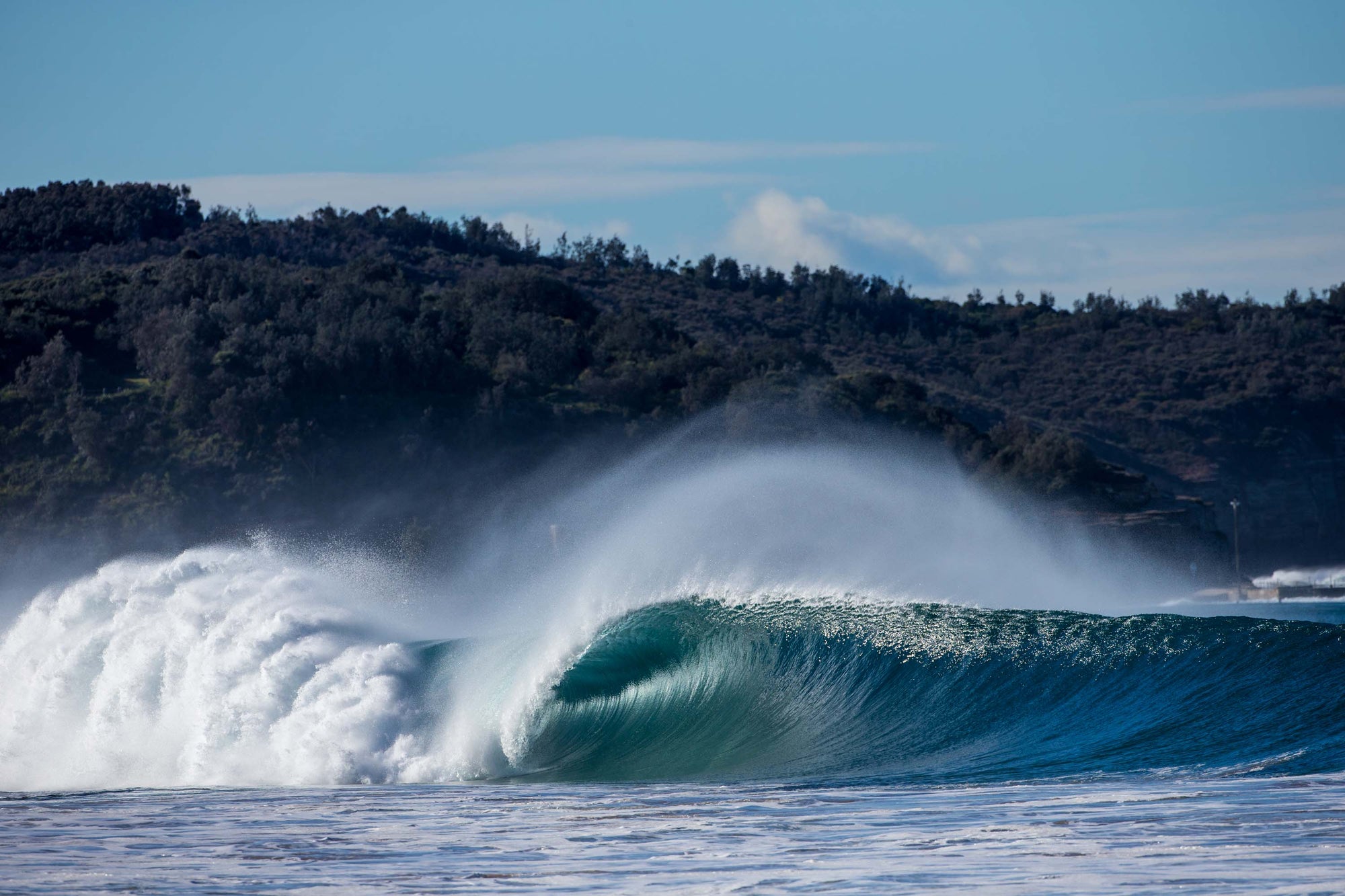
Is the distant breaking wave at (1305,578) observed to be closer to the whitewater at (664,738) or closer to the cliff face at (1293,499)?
the cliff face at (1293,499)

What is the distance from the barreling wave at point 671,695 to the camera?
12.0 metres

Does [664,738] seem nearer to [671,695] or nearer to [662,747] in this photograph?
[662,747]

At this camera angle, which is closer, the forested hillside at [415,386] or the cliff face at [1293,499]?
the forested hillside at [415,386]

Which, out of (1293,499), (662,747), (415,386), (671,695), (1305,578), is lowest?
(662,747)

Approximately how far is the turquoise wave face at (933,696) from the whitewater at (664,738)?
0.13ft

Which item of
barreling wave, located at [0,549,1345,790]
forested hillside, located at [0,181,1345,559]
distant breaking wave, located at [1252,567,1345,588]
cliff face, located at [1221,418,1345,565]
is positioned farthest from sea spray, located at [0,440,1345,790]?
cliff face, located at [1221,418,1345,565]

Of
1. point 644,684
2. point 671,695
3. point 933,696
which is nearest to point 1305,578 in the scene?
point 644,684

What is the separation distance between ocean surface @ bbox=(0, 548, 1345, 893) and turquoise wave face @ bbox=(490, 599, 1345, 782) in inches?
1.6

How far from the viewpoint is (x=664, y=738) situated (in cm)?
1461

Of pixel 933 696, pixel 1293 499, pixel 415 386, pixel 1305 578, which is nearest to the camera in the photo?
pixel 933 696

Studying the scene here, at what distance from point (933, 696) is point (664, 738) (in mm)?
2764

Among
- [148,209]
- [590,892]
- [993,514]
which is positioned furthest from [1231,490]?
[590,892]

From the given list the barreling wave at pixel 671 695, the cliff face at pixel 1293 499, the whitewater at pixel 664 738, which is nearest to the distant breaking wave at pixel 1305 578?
the cliff face at pixel 1293 499

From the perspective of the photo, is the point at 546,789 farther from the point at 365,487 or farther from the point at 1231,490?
the point at 1231,490
